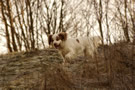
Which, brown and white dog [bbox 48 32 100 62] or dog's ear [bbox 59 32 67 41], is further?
dog's ear [bbox 59 32 67 41]

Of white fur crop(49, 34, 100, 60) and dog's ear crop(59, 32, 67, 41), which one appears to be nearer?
white fur crop(49, 34, 100, 60)

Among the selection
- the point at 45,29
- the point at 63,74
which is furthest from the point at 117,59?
the point at 45,29

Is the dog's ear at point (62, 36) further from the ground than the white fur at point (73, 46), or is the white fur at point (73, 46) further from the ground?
the dog's ear at point (62, 36)

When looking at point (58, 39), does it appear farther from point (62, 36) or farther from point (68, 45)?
point (68, 45)

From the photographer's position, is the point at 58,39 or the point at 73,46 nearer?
the point at 58,39

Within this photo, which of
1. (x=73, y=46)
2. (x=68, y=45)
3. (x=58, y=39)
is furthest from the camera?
(x=73, y=46)

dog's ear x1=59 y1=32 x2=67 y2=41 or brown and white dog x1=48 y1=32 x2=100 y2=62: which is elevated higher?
dog's ear x1=59 y1=32 x2=67 y2=41

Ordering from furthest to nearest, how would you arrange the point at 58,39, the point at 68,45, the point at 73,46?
the point at 73,46 → the point at 68,45 → the point at 58,39

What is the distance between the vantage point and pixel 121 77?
2.66 m

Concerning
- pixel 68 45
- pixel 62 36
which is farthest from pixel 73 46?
pixel 62 36

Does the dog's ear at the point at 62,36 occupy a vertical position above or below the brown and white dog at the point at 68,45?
above

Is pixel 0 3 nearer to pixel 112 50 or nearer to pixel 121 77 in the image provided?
pixel 112 50

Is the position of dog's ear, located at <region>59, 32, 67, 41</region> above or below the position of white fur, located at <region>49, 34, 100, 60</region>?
above

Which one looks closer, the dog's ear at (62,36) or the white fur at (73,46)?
the white fur at (73,46)
